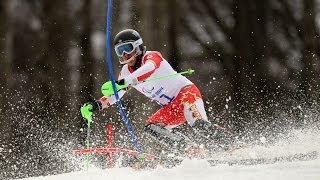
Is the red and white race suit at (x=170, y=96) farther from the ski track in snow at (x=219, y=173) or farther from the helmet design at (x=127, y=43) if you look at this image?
the ski track in snow at (x=219, y=173)

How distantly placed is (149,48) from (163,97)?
990 centimetres

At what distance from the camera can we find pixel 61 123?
17656mm

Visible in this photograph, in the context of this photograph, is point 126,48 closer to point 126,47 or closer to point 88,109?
point 126,47

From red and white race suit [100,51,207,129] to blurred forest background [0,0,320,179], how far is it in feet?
32.0

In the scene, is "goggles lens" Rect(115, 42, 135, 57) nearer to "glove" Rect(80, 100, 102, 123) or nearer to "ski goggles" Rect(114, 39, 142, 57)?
"ski goggles" Rect(114, 39, 142, 57)

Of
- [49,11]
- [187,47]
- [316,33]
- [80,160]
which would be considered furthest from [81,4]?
[80,160]

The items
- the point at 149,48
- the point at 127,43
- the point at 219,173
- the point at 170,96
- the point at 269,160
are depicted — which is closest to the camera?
the point at 219,173

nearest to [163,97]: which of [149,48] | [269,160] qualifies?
[269,160]

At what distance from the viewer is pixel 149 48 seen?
16.5 metres

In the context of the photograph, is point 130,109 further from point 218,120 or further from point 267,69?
point 267,69

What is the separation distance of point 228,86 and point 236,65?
0.94 meters

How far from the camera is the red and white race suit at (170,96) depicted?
644cm

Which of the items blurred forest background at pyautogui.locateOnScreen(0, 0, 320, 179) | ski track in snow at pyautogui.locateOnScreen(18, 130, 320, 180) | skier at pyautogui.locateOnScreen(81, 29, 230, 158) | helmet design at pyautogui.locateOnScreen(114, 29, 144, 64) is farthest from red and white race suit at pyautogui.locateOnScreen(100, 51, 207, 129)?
blurred forest background at pyautogui.locateOnScreen(0, 0, 320, 179)

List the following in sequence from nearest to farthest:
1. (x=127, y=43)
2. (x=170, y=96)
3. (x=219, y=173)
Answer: (x=219, y=173) < (x=127, y=43) < (x=170, y=96)
